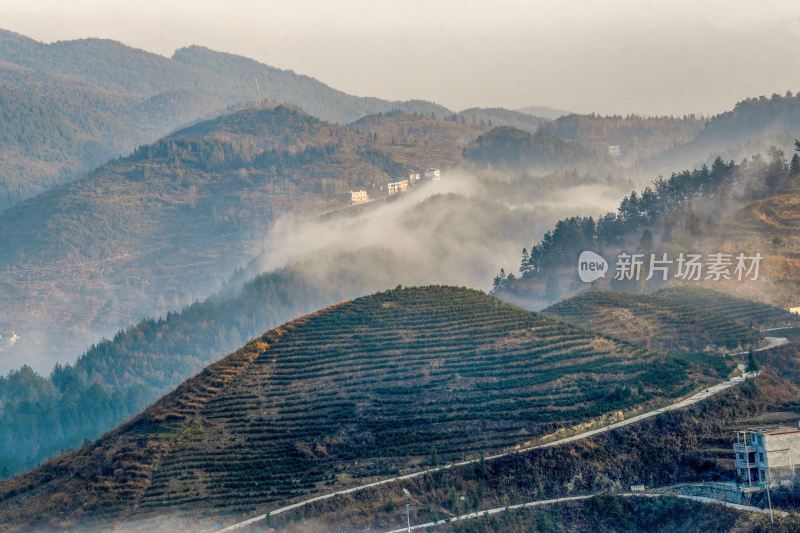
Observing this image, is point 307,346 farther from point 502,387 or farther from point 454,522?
point 454,522

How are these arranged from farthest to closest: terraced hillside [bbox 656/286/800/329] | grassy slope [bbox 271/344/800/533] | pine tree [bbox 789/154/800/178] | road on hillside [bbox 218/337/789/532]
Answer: pine tree [bbox 789/154/800/178], terraced hillside [bbox 656/286/800/329], road on hillside [bbox 218/337/789/532], grassy slope [bbox 271/344/800/533]

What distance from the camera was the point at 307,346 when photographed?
75.7 m

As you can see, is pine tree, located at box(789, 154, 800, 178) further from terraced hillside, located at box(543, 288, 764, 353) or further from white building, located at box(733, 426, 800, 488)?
white building, located at box(733, 426, 800, 488)

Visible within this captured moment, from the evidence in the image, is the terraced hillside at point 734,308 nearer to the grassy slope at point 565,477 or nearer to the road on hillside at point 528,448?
the road on hillside at point 528,448

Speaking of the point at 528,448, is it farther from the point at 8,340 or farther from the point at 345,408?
the point at 8,340

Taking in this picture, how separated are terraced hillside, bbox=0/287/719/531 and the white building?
31.4ft

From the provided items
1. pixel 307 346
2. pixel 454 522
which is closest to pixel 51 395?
pixel 307 346

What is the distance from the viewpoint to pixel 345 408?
2670 inches

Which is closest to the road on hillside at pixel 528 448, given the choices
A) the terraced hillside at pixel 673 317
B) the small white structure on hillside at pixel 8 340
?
the terraced hillside at pixel 673 317

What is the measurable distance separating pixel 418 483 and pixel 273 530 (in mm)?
5666

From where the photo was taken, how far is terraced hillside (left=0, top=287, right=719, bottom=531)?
62219 mm

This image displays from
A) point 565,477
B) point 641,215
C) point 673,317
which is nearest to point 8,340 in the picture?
point 641,215

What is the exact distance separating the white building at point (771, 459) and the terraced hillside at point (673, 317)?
77.0ft

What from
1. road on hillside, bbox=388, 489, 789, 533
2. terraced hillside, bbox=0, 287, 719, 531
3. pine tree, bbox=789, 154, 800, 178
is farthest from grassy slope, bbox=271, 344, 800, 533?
pine tree, bbox=789, 154, 800, 178
